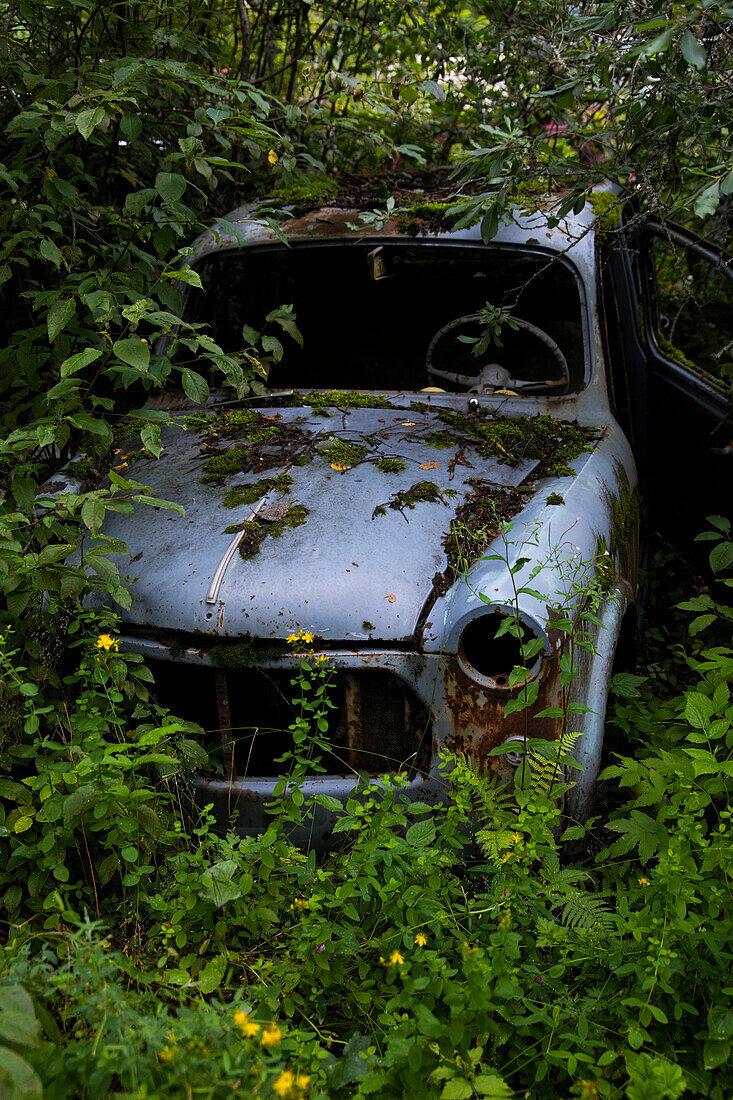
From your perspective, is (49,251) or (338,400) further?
(338,400)

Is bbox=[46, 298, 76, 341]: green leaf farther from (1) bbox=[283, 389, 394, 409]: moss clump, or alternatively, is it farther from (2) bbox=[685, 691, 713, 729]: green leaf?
(2) bbox=[685, 691, 713, 729]: green leaf

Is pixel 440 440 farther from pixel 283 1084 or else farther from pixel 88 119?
pixel 283 1084

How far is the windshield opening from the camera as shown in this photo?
3047mm

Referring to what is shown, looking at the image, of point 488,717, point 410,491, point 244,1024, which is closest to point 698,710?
point 488,717

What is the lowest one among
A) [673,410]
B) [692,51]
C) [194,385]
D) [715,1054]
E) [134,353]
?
[715,1054]

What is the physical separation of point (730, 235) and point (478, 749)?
10.6 feet

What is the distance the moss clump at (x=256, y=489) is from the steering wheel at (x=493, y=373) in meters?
0.99

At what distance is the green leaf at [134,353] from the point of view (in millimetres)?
2164

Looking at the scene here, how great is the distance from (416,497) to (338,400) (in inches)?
32.0

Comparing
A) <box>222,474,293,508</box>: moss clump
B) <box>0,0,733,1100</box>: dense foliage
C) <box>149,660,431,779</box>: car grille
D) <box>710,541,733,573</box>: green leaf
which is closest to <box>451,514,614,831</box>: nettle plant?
<box>0,0,733,1100</box>: dense foliage

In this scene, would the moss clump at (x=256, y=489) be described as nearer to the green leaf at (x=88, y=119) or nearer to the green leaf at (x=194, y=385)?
the green leaf at (x=194, y=385)

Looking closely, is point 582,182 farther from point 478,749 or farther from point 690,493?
point 478,749

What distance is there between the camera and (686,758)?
6.99ft

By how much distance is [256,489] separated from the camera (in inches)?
94.3
